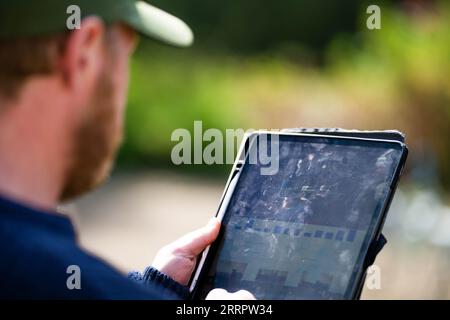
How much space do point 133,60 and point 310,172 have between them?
1143cm

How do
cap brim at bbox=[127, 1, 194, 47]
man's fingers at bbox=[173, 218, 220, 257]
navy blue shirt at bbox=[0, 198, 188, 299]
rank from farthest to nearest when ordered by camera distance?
1. man's fingers at bbox=[173, 218, 220, 257]
2. cap brim at bbox=[127, 1, 194, 47]
3. navy blue shirt at bbox=[0, 198, 188, 299]

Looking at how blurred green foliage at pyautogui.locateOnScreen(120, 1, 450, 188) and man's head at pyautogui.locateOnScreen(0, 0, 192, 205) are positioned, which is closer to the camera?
man's head at pyautogui.locateOnScreen(0, 0, 192, 205)

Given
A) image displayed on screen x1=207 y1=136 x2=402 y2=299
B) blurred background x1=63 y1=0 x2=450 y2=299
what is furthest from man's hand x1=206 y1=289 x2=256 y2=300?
blurred background x1=63 y1=0 x2=450 y2=299

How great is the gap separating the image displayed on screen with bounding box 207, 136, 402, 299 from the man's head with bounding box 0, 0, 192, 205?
0.55m

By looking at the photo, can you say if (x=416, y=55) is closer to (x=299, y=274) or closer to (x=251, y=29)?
(x=251, y=29)

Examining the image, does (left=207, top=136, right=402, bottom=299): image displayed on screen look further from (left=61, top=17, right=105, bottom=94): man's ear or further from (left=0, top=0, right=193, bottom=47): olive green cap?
(left=61, top=17, right=105, bottom=94): man's ear

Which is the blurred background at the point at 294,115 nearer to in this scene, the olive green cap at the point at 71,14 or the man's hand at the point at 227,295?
the man's hand at the point at 227,295

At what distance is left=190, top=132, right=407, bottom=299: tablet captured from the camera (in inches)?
82.7

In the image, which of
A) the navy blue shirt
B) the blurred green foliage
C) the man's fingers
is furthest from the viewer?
the blurred green foliage

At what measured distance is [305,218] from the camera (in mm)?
2195

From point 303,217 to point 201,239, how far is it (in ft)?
0.89

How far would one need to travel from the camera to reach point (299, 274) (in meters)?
2.13

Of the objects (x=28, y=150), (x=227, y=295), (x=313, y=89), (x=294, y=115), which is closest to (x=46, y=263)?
(x=28, y=150)

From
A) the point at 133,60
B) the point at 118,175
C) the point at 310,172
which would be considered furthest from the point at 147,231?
the point at 310,172
